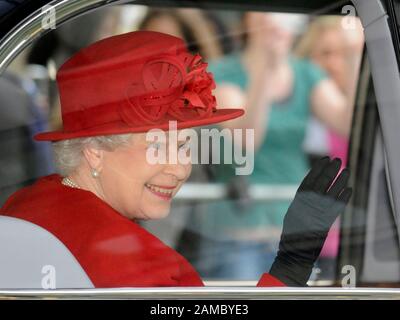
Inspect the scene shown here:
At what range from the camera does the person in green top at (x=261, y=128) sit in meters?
3.22

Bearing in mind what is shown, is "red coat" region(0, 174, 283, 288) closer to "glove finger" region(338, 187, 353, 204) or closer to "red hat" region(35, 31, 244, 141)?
"red hat" region(35, 31, 244, 141)

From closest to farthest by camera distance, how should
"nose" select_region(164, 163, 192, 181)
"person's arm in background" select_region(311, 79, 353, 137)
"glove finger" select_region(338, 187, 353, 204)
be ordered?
"nose" select_region(164, 163, 192, 181)
"glove finger" select_region(338, 187, 353, 204)
"person's arm in background" select_region(311, 79, 353, 137)

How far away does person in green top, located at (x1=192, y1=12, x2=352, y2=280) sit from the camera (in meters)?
3.22

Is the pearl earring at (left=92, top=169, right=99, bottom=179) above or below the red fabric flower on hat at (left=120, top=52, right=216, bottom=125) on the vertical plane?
below

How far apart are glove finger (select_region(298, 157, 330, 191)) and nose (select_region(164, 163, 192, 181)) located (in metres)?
0.28

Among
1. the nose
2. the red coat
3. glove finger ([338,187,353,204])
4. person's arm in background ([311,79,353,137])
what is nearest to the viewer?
the red coat

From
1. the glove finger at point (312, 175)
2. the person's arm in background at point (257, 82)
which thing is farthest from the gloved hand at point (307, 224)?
the person's arm in background at point (257, 82)

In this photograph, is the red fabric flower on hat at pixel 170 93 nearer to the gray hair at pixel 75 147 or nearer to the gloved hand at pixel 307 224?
the gray hair at pixel 75 147

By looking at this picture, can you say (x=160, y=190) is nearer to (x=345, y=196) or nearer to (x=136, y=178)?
(x=136, y=178)

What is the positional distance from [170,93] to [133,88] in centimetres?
9

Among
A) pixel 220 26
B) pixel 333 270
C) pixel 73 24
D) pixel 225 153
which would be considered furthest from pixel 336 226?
pixel 73 24

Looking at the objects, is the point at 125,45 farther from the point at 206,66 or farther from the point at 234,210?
the point at 234,210

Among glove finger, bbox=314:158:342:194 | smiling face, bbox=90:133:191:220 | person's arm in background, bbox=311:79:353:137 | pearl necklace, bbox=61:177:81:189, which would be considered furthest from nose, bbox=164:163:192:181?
person's arm in background, bbox=311:79:353:137

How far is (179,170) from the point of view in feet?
10.4
